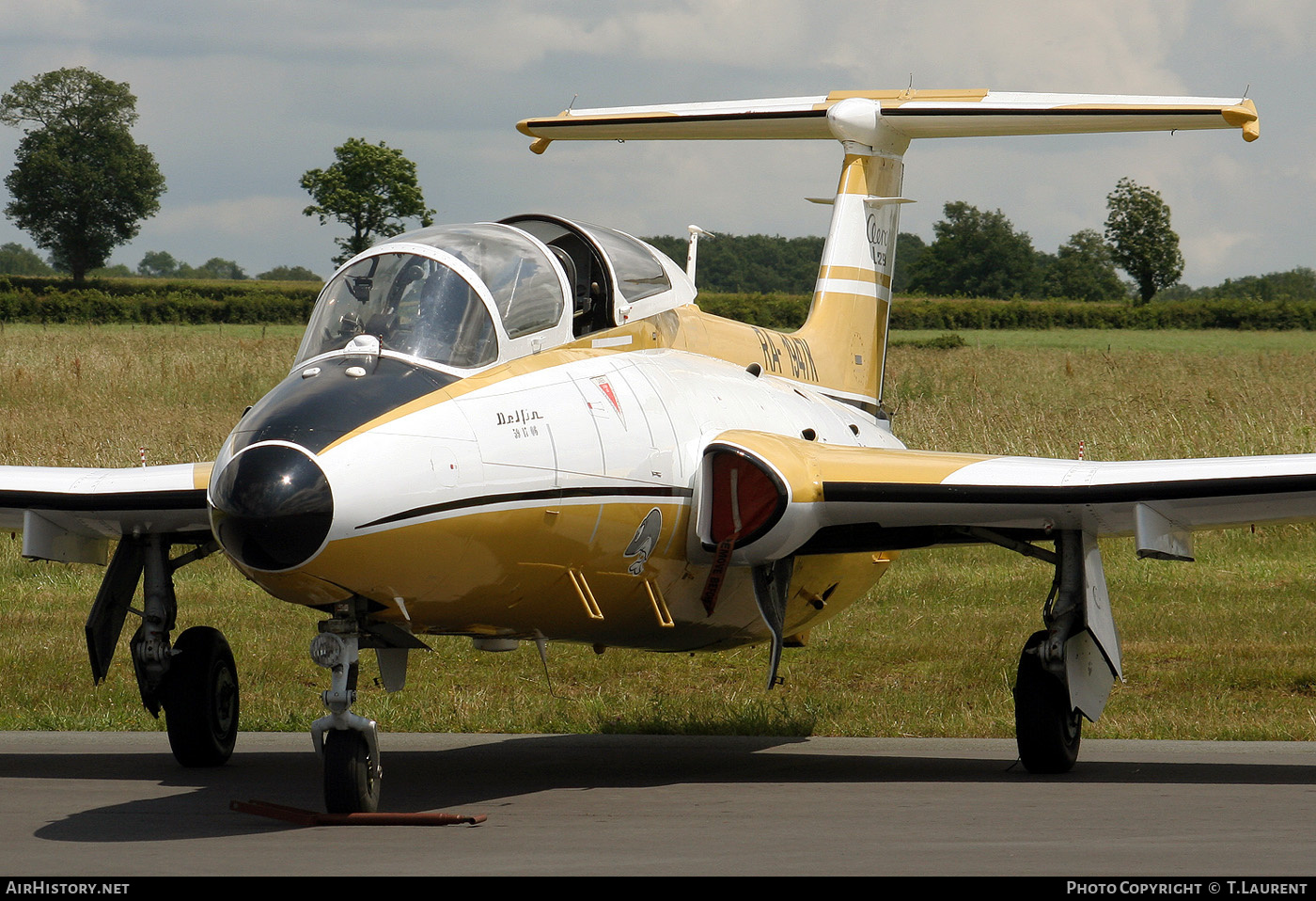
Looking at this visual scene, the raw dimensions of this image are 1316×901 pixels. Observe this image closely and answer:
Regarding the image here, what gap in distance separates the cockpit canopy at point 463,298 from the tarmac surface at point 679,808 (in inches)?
102

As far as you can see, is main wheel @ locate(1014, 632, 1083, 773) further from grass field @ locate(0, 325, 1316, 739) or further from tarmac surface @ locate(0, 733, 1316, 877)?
grass field @ locate(0, 325, 1316, 739)

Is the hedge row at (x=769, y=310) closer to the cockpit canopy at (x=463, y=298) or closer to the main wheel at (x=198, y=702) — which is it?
the main wheel at (x=198, y=702)

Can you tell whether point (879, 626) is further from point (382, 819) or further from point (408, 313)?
point (382, 819)

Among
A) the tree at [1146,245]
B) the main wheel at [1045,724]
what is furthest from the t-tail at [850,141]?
the tree at [1146,245]

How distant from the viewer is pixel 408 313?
820cm

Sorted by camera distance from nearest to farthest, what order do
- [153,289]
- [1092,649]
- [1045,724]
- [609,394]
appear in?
[609,394] → [1045,724] → [1092,649] → [153,289]

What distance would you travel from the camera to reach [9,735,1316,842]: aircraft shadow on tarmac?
8375 mm

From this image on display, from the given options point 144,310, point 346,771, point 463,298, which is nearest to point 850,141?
point 463,298

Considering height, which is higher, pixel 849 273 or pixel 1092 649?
pixel 849 273

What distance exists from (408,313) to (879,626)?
1059 centimetres

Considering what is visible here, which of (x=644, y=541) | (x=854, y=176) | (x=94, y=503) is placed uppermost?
(x=854, y=176)

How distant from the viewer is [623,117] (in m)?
14.7

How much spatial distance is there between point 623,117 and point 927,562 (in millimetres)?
8737
